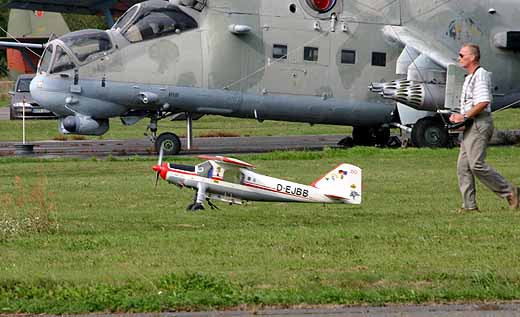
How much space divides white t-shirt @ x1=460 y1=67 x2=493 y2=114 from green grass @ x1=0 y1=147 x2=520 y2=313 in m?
1.31

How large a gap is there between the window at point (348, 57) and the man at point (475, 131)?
1530 cm

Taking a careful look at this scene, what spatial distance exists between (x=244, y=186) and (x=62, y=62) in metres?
13.8

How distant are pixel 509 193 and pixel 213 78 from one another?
15.3 m

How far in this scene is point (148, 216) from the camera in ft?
51.0

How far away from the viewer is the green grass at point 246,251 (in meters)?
10.1

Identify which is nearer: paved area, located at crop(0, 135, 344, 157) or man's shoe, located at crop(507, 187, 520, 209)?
man's shoe, located at crop(507, 187, 520, 209)

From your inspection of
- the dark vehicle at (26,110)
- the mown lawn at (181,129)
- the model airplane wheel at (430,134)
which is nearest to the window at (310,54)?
the model airplane wheel at (430,134)

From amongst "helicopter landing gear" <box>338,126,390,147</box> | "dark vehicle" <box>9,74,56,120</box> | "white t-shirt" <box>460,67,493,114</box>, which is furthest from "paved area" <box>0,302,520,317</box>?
"dark vehicle" <box>9,74,56,120</box>

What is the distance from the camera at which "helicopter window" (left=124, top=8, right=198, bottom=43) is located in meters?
29.4

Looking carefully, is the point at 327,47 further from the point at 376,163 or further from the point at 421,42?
the point at 376,163

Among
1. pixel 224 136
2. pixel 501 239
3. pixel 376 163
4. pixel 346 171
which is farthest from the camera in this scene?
pixel 224 136

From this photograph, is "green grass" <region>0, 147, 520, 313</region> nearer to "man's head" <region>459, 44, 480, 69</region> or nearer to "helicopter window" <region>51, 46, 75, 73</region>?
"man's head" <region>459, 44, 480, 69</region>

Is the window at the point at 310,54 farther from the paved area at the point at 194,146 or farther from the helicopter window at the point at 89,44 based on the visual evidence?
the helicopter window at the point at 89,44

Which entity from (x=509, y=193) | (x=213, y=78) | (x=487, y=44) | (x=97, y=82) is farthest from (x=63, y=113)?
(x=509, y=193)
